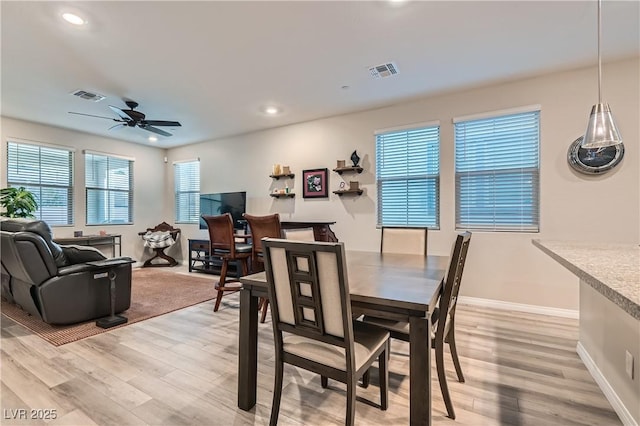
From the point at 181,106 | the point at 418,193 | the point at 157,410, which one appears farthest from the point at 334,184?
the point at 157,410

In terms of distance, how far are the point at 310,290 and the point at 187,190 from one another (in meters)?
6.24

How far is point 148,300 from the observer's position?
3.87 meters

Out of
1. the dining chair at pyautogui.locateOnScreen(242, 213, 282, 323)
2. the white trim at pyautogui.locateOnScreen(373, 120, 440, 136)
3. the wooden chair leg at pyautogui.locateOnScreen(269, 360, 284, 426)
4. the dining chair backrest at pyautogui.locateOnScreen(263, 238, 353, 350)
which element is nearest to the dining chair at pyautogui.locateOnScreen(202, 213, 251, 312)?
the dining chair at pyautogui.locateOnScreen(242, 213, 282, 323)

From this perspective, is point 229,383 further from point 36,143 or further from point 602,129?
point 36,143

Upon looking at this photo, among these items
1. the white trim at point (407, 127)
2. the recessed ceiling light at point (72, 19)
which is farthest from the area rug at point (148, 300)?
the white trim at point (407, 127)

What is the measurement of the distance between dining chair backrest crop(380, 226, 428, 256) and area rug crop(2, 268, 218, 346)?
254cm

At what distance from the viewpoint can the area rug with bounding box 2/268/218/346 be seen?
9.21ft

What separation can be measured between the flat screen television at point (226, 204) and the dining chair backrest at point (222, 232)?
2.05 meters

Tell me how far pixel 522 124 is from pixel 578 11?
4.49 feet

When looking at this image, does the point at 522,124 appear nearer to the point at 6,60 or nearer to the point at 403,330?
the point at 403,330

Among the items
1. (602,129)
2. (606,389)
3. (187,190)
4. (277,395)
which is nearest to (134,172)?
(187,190)

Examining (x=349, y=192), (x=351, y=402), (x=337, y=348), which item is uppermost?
(x=349, y=192)

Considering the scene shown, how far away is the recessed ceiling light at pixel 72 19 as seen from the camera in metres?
2.29

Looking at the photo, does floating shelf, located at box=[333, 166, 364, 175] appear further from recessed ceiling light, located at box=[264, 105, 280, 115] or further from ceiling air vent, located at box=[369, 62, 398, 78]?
ceiling air vent, located at box=[369, 62, 398, 78]
